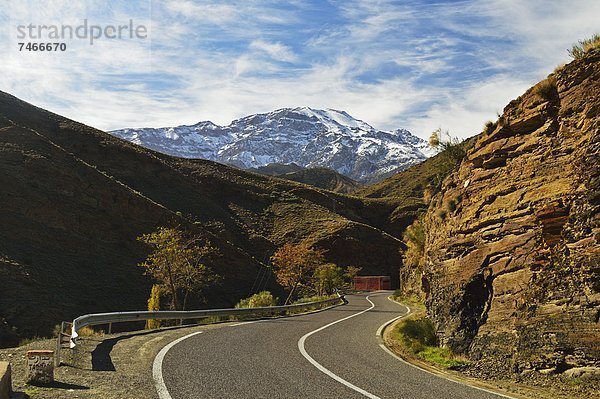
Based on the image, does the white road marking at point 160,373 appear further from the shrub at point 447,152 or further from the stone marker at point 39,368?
the shrub at point 447,152

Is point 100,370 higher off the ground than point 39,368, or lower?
lower

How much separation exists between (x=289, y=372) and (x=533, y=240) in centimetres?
629

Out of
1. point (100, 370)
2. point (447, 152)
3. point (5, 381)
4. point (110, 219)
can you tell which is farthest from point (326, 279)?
point (5, 381)

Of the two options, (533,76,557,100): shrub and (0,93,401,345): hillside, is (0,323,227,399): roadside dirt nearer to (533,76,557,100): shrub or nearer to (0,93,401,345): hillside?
(533,76,557,100): shrub

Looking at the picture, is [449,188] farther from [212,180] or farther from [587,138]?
[212,180]

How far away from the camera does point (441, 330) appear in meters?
13.9

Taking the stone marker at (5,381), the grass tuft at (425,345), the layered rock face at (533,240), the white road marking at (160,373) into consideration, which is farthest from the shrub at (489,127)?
the stone marker at (5,381)

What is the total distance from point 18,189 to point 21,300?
17.7 m

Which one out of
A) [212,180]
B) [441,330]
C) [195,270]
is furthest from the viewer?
[212,180]

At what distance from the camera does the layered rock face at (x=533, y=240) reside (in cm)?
906

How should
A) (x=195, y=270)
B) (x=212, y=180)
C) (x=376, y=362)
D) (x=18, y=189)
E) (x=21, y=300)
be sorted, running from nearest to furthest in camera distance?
(x=376, y=362), (x=21, y=300), (x=195, y=270), (x=18, y=189), (x=212, y=180)

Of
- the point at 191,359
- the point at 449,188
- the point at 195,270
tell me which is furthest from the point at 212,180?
the point at 191,359

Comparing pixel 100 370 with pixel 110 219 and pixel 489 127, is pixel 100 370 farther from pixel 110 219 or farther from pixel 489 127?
pixel 110 219

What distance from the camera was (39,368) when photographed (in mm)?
6805
